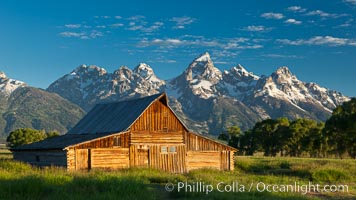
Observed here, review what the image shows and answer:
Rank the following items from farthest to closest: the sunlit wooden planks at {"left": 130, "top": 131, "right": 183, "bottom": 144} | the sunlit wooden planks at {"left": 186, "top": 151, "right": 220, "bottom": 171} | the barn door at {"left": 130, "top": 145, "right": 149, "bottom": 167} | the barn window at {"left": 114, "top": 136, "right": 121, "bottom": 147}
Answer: the sunlit wooden planks at {"left": 186, "top": 151, "right": 220, "bottom": 171}
the sunlit wooden planks at {"left": 130, "top": 131, "right": 183, "bottom": 144}
the barn door at {"left": 130, "top": 145, "right": 149, "bottom": 167}
the barn window at {"left": 114, "top": 136, "right": 121, "bottom": 147}

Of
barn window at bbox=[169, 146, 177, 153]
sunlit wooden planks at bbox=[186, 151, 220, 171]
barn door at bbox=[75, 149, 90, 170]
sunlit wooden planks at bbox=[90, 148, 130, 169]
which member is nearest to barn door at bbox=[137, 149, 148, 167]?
sunlit wooden planks at bbox=[90, 148, 130, 169]

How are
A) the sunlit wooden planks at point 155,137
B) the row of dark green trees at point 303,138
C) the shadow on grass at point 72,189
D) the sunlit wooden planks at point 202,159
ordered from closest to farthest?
the shadow on grass at point 72,189 → the sunlit wooden planks at point 155,137 → the sunlit wooden planks at point 202,159 → the row of dark green trees at point 303,138

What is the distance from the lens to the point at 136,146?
4169cm

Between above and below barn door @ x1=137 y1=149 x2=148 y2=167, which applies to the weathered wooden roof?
above

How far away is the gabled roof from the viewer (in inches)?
1677

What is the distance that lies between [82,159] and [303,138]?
2093 inches

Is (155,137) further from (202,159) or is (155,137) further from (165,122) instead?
(202,159)

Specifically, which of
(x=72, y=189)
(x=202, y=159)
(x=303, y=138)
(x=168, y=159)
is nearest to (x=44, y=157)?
(x=168, y=159)

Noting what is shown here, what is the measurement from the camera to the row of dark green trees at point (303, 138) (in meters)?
74.1

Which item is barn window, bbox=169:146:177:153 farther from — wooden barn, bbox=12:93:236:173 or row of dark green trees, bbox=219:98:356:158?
row of dark green trees, bbox=219:98:356:158

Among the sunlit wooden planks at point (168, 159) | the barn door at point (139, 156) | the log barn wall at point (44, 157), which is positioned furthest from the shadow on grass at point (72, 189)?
the sunlit wooden planks at point (168, 159)

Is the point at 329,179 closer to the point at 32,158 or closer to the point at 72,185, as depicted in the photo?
the point at 72,185

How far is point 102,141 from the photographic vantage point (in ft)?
130

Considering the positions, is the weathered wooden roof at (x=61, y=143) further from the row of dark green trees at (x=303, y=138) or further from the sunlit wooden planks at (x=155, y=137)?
the row of dark green trees at (x=303, y=138)
